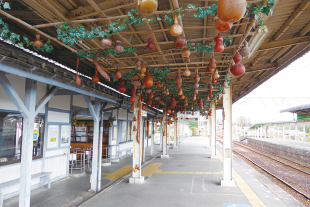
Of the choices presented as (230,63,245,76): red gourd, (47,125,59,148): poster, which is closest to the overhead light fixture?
(230,63,245,76): red gourd

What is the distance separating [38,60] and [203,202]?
5.17 m

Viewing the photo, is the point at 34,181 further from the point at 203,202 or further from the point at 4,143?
the point at 203,202

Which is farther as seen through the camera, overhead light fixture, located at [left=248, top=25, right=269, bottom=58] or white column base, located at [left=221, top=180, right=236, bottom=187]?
white column base, located at [left=221, top=180, right=236, bottom=187]

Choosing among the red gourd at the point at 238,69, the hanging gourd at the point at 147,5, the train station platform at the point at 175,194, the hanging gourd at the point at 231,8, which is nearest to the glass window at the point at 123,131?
the train station platform at the point at 175,194

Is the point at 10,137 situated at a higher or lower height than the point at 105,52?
lower

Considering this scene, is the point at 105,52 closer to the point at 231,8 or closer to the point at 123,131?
the point at 231,8

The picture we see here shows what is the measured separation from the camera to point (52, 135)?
758 cm

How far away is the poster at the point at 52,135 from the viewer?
24.2 feet

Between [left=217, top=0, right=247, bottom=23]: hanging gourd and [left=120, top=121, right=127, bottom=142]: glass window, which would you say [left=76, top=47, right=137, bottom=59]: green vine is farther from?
[left=120, top=121, right=127, bottom=142]: glass window

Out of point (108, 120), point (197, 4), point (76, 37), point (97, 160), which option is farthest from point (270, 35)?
point (108, 120)

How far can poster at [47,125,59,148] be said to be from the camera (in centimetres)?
739

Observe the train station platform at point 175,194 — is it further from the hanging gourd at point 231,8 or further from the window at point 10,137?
the hanging gourd at point 231,8

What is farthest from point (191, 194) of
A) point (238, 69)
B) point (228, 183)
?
point (238, 69)

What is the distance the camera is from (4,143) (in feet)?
18.8
